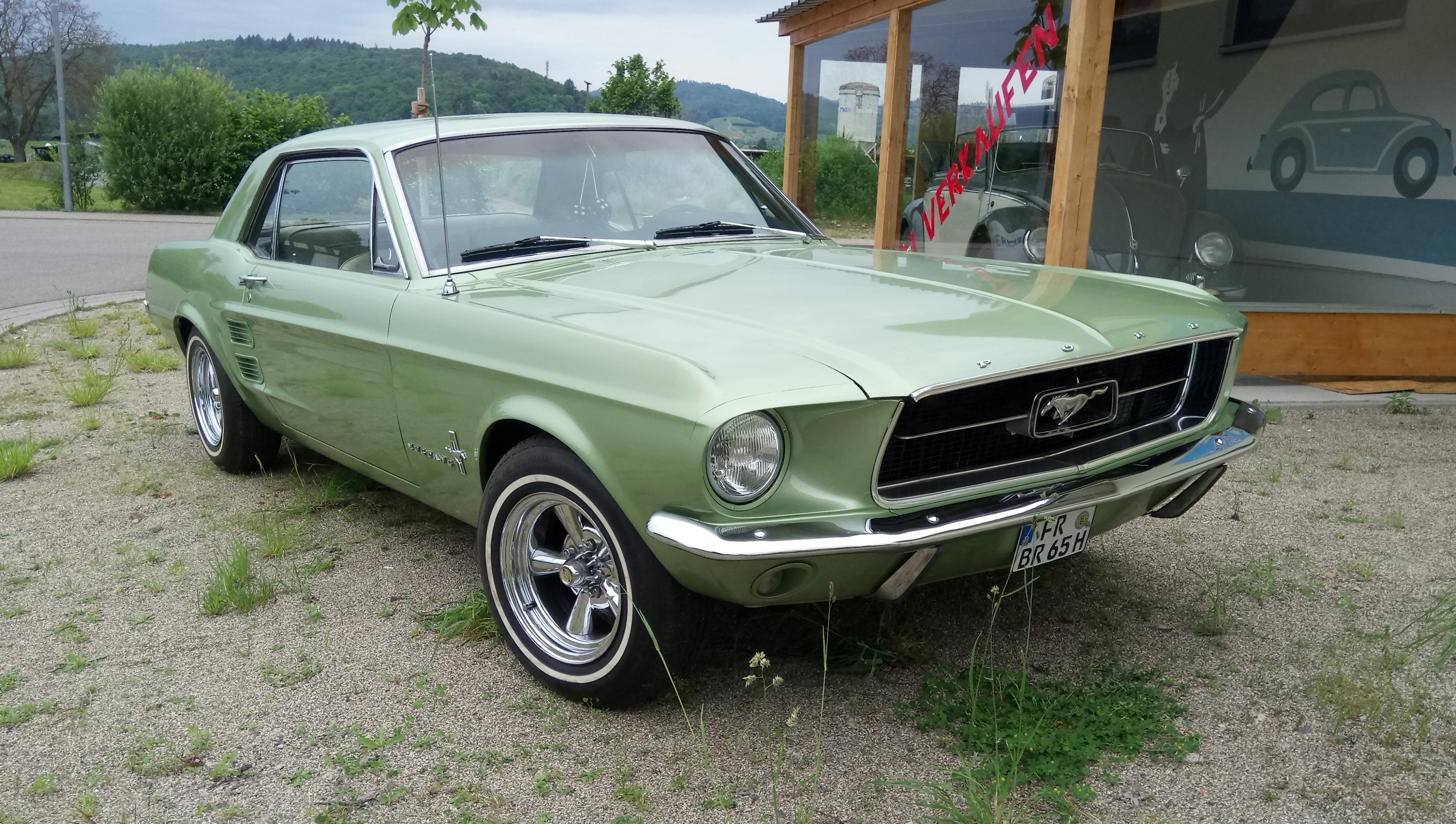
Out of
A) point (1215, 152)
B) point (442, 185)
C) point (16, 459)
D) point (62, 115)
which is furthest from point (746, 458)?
point (62, 115)

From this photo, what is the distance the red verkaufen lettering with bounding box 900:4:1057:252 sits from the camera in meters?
7.34

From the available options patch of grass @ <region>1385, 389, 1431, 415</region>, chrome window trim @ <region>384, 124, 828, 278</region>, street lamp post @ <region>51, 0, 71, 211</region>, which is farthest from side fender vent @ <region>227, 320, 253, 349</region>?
street lamp post @ <region>51, 0, 71, 211</region>

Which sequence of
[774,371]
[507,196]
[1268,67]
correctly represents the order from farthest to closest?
1. [1268,67]
2. [507,196]
3. [774,371]

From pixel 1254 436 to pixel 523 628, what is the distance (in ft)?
7.06

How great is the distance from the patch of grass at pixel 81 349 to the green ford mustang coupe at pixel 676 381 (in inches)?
163

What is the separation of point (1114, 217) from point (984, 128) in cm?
115

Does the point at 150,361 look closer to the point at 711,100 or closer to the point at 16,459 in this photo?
the point at 16,459

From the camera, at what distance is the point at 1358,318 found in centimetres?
671

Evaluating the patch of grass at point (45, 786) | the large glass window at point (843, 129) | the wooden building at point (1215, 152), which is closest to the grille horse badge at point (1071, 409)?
the patch of grass at point (45, 786)

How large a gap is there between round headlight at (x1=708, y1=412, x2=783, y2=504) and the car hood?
12cm

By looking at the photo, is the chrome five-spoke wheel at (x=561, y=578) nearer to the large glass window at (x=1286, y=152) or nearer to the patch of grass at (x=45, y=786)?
the patch of grass at (x=45, y=786)

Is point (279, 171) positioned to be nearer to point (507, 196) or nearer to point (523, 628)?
point (507, 196)

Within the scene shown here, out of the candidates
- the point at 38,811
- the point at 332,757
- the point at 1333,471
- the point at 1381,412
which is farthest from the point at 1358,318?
the point at 38,811

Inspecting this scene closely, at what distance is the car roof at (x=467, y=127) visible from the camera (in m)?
3.64
